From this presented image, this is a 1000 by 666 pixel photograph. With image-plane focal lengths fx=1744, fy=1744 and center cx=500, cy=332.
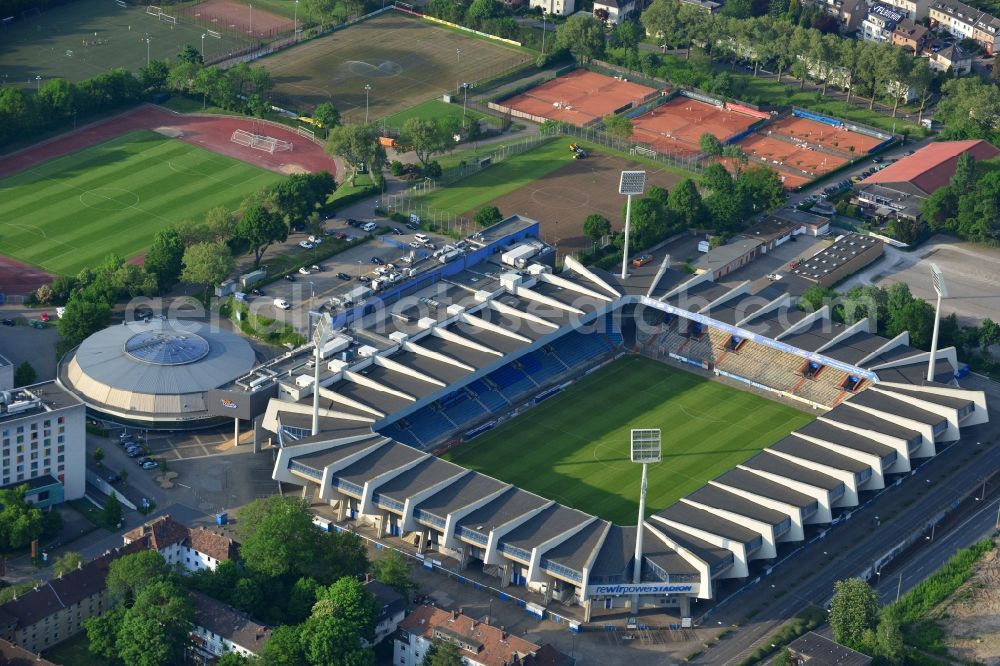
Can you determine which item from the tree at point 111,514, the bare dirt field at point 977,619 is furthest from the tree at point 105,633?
the bare dirt field at point 977,619

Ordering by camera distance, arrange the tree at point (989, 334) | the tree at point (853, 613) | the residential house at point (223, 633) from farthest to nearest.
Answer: the tree at point (989, 334)
the tree at point (853, 613)
the residential house at point (223, 633)

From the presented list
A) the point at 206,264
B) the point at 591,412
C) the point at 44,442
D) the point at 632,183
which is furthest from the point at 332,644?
the point at 632,183

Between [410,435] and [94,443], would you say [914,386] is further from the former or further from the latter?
[94,443]

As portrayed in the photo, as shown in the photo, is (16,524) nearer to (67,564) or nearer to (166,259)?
(67,564)

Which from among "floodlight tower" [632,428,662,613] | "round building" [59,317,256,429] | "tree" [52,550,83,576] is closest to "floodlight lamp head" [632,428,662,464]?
"floodlight tower" [632,428,662,613]

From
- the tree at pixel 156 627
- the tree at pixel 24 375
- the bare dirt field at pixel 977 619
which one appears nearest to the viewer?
the tree at pixel 156 627

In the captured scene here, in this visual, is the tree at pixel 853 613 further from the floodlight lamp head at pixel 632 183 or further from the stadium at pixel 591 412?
the floodlight lamp head at pixel 632 183

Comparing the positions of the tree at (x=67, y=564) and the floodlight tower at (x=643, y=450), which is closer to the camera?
the floodlight tower at (x=643, y=450)
